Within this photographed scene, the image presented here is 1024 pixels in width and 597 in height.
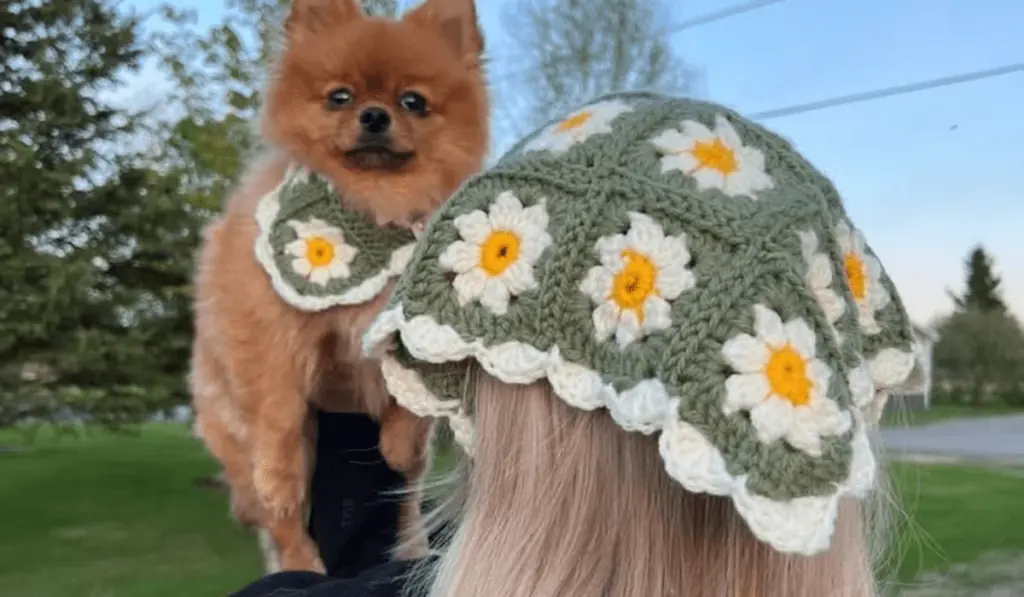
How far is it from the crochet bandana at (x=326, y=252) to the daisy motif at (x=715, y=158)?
2.31 feet

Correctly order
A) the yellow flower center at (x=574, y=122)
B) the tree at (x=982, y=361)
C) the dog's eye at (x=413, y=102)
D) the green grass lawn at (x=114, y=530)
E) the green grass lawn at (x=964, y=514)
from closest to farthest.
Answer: the yellow flower center at (x=574, y=122)
the dog's eye at (x=413, y=102)
the green grass lawn at (x=114, y=530)
the green grass lawn at (x=964, y=514)
the tree at (x=982, y=361)

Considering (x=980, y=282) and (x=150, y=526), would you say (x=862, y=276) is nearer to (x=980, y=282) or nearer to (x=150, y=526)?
(x=150, y=526)

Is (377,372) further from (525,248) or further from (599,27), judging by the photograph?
(599,27)

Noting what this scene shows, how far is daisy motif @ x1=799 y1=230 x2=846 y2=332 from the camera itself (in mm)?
924

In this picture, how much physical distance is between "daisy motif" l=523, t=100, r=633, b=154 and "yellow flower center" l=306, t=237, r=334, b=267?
633 mm

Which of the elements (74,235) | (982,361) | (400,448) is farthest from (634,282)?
(982,361)

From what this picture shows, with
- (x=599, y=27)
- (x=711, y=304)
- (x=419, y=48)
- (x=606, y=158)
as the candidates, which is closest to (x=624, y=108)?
(x=606, y=158)

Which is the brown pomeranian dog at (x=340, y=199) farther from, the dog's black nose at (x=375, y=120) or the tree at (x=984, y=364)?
the tree at (x=984, y=364)

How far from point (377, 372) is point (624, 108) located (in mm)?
802

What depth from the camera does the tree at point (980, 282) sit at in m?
25.5

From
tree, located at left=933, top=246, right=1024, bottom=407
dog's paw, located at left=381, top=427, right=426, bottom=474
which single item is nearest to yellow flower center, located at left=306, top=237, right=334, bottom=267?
dog's paw, located at left=381, top=427, right=426, bottom=474

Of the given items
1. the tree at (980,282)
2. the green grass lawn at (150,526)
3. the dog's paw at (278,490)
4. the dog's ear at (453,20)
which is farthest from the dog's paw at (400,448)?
the tree at (980,282)

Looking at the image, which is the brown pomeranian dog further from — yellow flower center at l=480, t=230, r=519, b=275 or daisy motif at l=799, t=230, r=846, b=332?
daisy motif at l=799, t=230, r=846, b=332

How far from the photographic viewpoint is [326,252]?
1630mm
